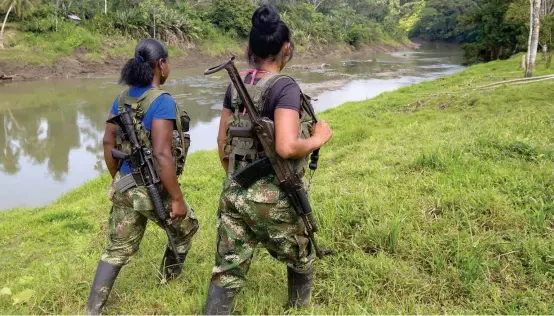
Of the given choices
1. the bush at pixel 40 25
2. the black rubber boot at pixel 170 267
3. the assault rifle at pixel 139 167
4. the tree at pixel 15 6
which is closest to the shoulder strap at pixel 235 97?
the assault rifle at pixel 139 167

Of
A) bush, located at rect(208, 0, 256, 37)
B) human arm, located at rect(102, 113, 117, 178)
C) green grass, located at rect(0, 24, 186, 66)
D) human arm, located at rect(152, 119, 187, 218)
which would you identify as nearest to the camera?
human arm, located at rect(152, 119, 187, 218)

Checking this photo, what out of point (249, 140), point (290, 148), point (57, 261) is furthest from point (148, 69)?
point (57, 261)

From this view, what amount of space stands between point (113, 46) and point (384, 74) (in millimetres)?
18139

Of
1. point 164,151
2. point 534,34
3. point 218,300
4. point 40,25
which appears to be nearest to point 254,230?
point 218,300

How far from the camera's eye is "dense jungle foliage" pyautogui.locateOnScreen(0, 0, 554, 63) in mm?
23641

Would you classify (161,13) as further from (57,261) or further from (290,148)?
(290,148)

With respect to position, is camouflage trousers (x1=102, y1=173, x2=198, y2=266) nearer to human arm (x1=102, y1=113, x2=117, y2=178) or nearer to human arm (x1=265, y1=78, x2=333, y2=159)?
human arm (x1=102, y1=113, x2=117, y2=178)

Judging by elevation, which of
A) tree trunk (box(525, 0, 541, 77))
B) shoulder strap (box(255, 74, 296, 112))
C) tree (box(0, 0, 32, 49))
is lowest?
shoulder strap (box(255, 74, 296, 112))

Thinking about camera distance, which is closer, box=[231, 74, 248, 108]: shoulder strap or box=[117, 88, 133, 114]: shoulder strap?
box=[231, 74, 248, 108]: shoulder strap

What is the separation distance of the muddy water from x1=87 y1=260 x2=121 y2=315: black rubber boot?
18.9 feet

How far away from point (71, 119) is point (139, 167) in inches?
506

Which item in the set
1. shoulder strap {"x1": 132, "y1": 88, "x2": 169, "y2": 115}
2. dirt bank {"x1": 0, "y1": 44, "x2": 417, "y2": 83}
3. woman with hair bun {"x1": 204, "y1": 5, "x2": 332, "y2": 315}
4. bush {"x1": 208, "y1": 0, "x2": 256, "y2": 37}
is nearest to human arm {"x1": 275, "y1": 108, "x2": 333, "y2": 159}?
woman with hair bun {"x1": 204, "y1": 5, "x2": 332, "y2": 315}

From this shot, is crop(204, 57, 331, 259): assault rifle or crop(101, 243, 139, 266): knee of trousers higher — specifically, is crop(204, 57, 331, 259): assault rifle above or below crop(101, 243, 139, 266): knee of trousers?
above

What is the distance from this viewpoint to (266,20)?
2012 millimetres
